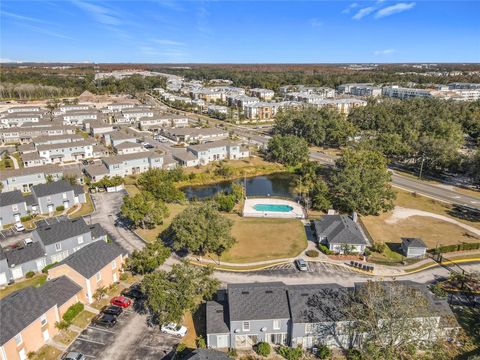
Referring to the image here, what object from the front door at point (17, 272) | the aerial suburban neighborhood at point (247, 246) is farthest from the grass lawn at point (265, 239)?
the front door at point (17, 272)

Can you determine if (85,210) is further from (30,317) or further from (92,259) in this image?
(30,317)

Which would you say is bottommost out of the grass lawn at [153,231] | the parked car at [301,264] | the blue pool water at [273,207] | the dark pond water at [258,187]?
the dark pond water at [258,187]

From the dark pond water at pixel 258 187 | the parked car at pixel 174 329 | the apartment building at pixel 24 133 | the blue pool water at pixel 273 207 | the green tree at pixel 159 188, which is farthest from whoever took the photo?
the apartment building at pixel 24 133

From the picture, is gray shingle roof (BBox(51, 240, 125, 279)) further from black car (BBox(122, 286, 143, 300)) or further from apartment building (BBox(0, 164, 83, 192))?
apartment building (BBox(0, 164, 83, 192))

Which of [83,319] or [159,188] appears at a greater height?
[159,188]

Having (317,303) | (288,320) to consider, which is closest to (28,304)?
(288,320)

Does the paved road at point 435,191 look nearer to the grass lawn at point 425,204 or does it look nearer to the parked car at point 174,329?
the grass lawn at point 425,204
